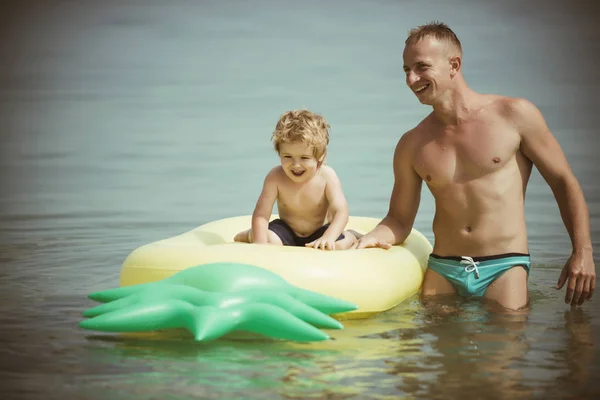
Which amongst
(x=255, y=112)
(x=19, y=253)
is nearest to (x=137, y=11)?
(x=255, y=112)

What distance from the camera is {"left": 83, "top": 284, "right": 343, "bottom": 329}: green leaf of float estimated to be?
284cm

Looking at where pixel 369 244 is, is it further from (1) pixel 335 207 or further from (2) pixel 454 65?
(2) pixel 454 65

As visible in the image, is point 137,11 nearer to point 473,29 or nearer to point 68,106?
point 68,106

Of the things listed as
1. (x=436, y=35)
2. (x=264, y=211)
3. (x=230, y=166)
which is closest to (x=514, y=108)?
(x=436, y=35)

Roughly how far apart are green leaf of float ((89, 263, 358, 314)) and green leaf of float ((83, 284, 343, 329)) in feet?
0.15

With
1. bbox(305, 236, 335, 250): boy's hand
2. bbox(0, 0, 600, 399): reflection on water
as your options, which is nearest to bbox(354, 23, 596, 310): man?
bbox(0, 0, 600, 399): reflection on water

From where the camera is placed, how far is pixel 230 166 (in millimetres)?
7902

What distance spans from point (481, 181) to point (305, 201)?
751 mm

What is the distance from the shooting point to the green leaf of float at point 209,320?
2756mm

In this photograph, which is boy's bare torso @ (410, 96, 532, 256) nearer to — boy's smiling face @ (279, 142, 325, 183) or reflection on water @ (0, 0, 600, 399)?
reflection on water @ (0, 0, 600, 399)

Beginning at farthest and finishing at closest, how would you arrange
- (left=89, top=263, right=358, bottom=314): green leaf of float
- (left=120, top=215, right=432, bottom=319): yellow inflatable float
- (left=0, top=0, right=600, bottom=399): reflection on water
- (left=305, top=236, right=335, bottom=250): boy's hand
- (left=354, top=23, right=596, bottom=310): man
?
(left=305, top=236, right=335, bottom=250): boy's hand → (left=354, top=23, right=596, bottom=310): man → (left=120, top=215, right=432, bottom=319): yellow inflatable float → (left=89, top=263, right=358, bottom=314): green leaf of float → (left=0, top=0, right=600, bottom=399): reflection on water

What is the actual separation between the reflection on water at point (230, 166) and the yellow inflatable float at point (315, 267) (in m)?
0.08

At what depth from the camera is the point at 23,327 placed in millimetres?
3182

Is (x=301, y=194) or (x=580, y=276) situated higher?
(x=301, y=194)
